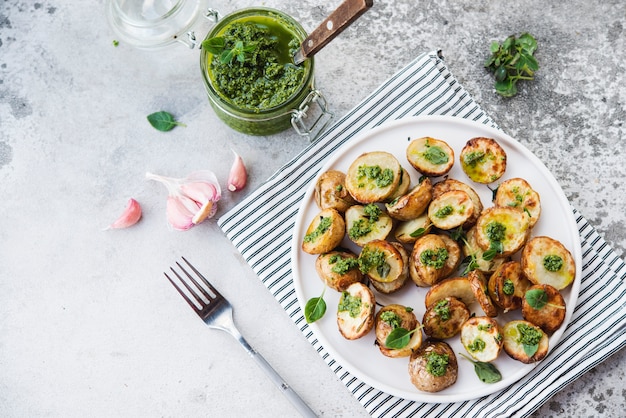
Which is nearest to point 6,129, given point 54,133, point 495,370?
point 54,133

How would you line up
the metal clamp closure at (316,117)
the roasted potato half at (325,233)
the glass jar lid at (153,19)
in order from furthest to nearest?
the glass jar lid at (153,19)
the metal clamp closure at (316,117)
the roasted potato half at (325,233)

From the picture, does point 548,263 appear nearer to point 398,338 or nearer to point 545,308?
point 545,308

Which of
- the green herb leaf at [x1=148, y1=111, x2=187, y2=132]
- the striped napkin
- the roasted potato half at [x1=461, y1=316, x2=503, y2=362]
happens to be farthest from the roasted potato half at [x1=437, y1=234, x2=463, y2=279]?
the green herb leaf at [x1=148, y1=111, x2=187, y2=132]

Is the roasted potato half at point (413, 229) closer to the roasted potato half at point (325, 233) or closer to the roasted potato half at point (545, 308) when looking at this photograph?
the roasted potato half at point (325, 233)

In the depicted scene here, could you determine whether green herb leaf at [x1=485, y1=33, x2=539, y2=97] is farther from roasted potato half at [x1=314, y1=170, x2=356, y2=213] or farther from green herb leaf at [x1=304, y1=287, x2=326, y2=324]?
green herb leaf at [x1=304, y1=287, x2=326, y2=324]

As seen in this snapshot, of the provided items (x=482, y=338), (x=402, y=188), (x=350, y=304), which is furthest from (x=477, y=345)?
(x=402, y=188)

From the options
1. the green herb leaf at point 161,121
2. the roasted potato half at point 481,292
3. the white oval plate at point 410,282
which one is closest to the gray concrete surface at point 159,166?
the green herb leaf at point 161,121
